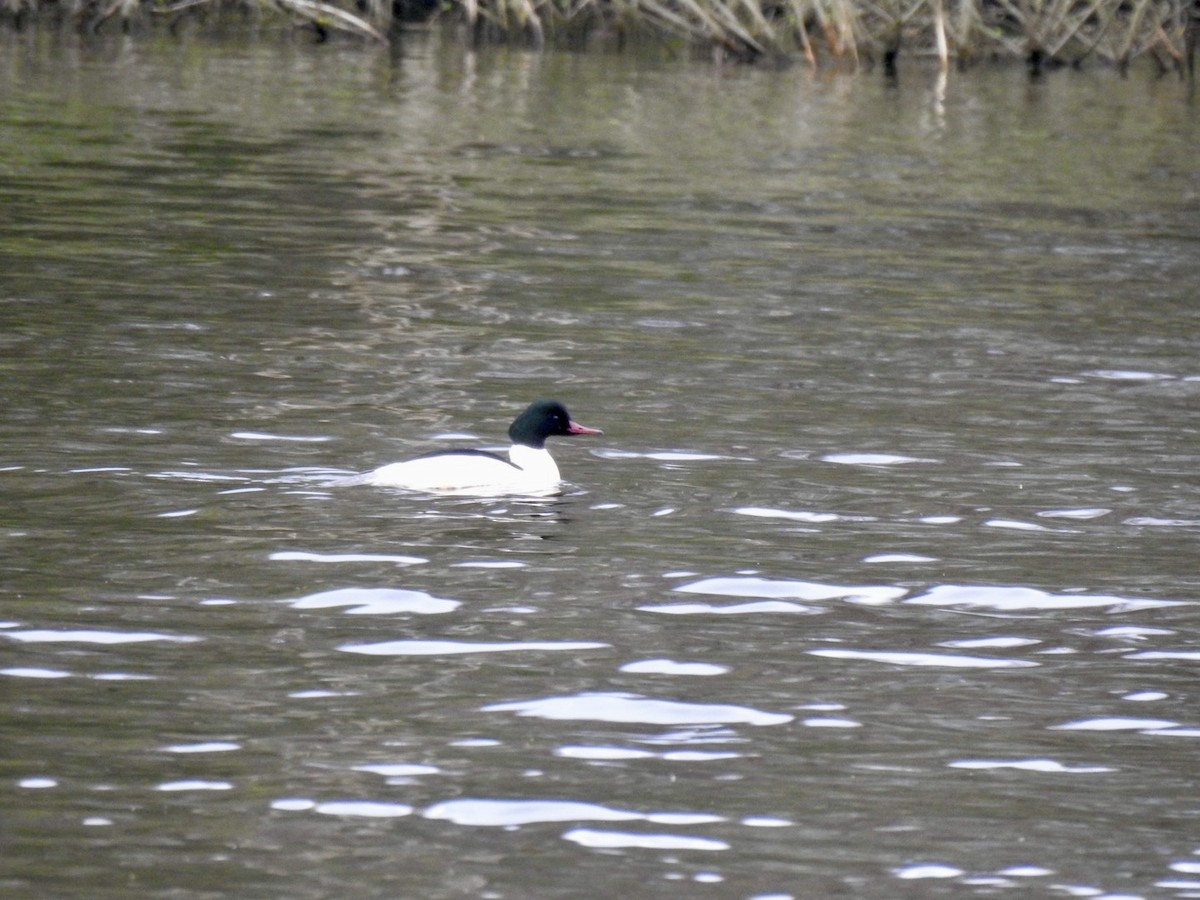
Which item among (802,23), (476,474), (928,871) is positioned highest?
(802,23)

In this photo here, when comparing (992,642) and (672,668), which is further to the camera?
(992,642)

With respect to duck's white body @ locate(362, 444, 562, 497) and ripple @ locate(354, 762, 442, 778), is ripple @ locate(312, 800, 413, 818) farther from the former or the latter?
duck's white body @ locate(362, 444, 562, 497)

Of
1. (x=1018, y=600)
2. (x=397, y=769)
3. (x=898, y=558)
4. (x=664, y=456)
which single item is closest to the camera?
(x=397, y=769)

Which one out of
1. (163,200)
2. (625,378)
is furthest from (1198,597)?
(163,200)

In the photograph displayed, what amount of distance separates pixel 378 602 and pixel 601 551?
1.35 meters

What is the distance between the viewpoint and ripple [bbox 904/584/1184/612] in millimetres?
8547

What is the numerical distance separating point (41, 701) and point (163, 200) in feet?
47.1

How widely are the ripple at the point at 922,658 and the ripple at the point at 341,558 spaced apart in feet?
6.34

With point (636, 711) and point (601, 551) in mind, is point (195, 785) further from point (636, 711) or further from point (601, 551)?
point (601, 551)

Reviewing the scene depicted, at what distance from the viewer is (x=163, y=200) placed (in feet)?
68.1

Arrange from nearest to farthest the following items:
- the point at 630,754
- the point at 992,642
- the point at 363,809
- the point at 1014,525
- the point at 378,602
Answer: the point at 363,809 < the point at 630,754 < the point at 992,642 < the point at 378,602 < the point at 1014,525

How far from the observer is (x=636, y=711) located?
7.09m

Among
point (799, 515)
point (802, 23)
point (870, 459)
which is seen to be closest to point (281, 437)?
point (799, 515)

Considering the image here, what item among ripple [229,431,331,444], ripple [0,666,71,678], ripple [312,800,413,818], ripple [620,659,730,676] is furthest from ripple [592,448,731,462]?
ripple [312,800,413,818]
